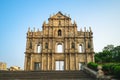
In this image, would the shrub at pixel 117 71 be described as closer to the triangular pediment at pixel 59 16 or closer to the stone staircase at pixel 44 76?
the stone staircase at pixel 44 76

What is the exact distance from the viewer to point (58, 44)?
1303 inches

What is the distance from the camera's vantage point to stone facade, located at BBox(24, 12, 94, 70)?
3117cm

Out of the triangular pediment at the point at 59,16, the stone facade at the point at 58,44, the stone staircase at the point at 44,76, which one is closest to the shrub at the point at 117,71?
the stone staircase at the point at 44,76

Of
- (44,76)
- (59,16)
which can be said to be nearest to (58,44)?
(59,16)

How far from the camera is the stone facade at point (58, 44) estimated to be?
31172mm

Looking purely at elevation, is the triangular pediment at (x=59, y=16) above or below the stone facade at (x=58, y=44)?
above

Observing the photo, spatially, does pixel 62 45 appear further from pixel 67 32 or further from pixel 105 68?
pixel 105 68

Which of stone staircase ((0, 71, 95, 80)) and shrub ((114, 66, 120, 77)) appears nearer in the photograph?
shrub ((114, 66, 120, 77))

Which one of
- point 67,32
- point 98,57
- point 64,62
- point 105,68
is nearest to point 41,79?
point 105,68

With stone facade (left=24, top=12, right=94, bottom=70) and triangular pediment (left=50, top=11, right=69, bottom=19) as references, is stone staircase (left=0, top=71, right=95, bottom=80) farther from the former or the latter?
triangular pediment (left=50, top=11, right=69, bottom=19)

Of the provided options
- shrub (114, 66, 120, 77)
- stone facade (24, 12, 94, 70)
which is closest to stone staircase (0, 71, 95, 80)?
shrub (114, 66, 120, 77)

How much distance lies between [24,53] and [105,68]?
738 inches

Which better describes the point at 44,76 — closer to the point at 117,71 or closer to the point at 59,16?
the point at 117,71

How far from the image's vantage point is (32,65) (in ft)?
102
